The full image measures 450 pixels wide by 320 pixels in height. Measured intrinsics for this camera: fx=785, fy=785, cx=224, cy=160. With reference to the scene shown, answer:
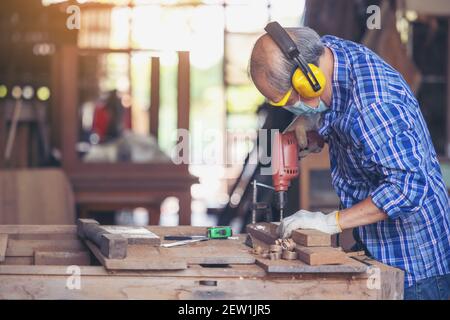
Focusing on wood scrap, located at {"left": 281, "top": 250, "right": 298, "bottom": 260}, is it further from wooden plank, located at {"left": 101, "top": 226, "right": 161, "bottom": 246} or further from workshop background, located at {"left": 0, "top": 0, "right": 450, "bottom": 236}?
workshop background, located at {"left": 0, "top": 0, "right": 450, "bottom": 236}

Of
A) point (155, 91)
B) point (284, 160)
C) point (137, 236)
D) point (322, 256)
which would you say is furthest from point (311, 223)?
point (155, 91)

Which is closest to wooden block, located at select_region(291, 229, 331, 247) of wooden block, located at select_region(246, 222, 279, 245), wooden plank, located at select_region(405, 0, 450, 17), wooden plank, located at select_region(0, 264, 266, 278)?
wooden plank, located at select_region(0, 264, 266, 278)

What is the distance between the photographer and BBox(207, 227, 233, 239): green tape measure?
10.1 ft

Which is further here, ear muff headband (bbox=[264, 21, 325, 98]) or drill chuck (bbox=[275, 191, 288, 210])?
drill chuck (bbox=[275, 191, 288, 210])

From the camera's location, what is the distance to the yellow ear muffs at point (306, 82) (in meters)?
2.61

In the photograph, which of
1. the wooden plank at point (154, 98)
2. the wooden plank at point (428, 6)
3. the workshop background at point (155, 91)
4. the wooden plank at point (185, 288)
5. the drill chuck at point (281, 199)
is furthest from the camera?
the wooden plank at point (154, 98)

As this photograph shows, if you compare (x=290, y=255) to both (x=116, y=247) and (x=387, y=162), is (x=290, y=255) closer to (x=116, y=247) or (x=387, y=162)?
(x=387, y=162)

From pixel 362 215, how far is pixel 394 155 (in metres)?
0.24

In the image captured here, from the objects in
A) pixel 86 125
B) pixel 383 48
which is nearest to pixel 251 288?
pixel 383 48

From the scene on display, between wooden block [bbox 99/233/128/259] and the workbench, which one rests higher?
wooden block [bbox 99/233/128/259]

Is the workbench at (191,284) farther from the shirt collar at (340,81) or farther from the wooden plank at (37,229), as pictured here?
the wooden plank at (37,229)

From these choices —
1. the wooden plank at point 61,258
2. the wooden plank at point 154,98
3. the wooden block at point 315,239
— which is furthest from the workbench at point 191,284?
the wooden plank at point 154,98

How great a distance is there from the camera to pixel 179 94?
6.41m
